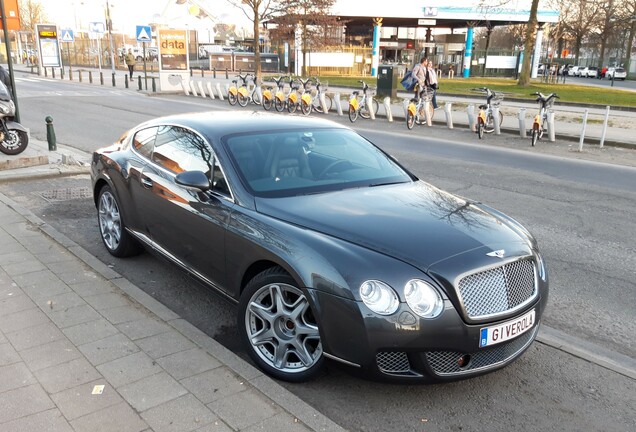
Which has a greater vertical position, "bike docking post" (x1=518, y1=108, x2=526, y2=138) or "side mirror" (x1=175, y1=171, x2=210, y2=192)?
"side mirror" (x1=175, y1=171, x2=210, y2=192)

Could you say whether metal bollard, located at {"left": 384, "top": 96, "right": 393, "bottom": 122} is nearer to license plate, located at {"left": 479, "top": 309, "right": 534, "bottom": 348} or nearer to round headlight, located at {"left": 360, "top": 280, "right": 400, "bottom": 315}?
license plate, located at {"left": 479, "top": 309, "right": 534, "bottom": 348}

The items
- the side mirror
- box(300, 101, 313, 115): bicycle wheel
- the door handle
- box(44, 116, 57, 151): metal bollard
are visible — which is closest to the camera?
the side mirror

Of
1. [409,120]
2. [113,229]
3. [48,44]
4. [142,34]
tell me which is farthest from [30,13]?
[113,229]

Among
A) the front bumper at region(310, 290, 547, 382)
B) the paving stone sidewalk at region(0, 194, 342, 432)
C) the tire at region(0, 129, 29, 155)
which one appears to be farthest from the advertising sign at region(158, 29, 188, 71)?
the front bumper at region(310, 290, 547, 382)

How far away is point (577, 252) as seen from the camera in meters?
6.09

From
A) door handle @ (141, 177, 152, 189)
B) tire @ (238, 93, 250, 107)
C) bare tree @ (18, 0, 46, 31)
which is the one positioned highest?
bare tree @ (18, 0, 46, 31)

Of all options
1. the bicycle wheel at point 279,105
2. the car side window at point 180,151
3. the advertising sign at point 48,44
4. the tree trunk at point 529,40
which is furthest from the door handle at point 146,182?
the advertising sign at point 48,44

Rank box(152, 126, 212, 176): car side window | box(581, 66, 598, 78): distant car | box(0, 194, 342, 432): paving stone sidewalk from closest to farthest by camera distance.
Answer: box(0, 194, 342, 432): paving stone sidewalk
box(152, 126, 212, 176): car side window
box(581, 66, 598, 78): distant car

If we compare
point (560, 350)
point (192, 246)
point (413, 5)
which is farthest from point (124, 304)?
point (413, 5)

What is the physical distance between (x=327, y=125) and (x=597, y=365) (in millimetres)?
2782

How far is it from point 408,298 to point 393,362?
0.37 metres

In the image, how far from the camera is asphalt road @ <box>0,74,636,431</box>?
3.21 m

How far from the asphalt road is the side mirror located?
2.93 ft

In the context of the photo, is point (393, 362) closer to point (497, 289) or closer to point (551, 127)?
point (497, 289)
